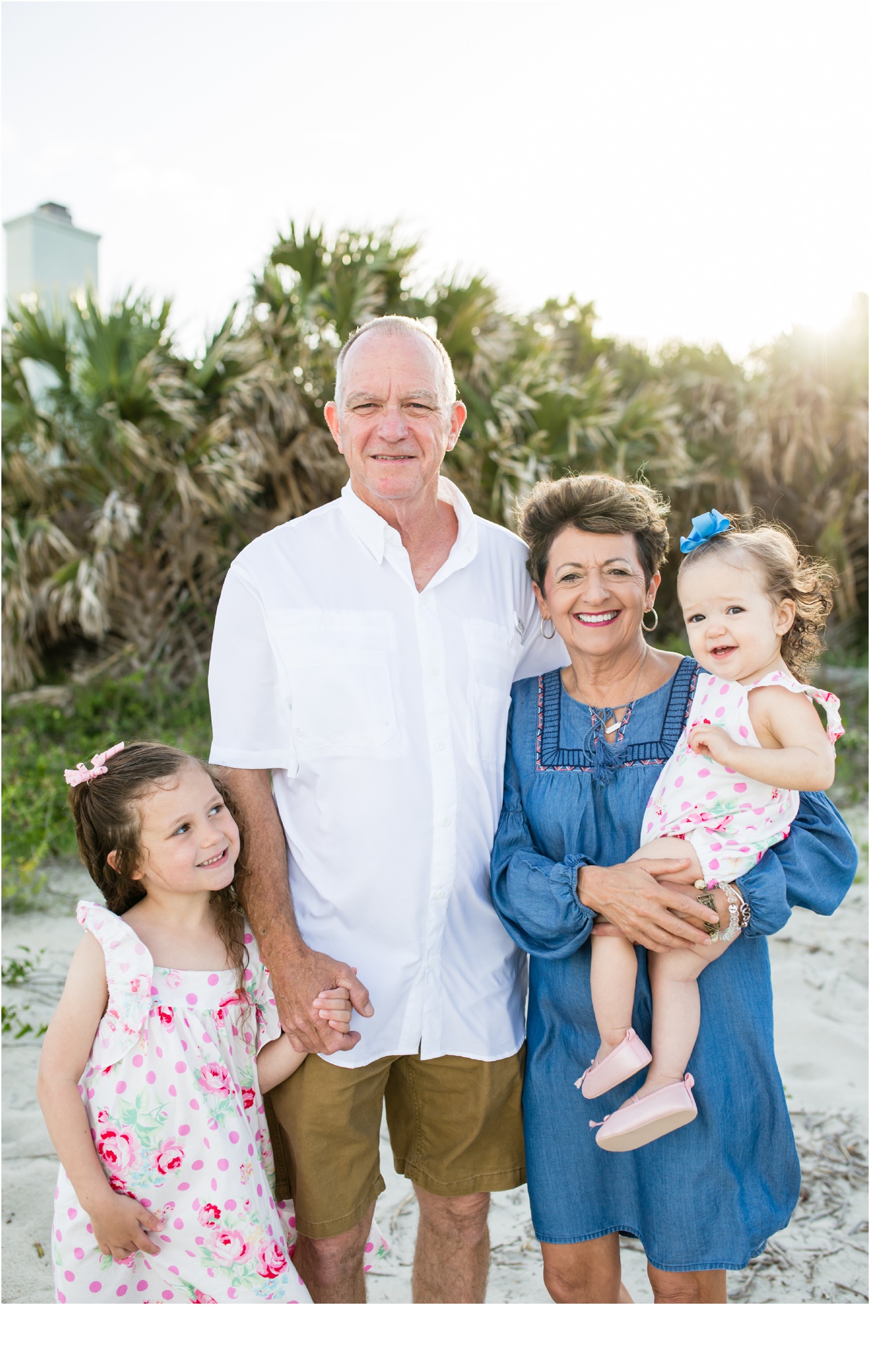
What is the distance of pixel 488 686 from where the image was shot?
229 centimetres

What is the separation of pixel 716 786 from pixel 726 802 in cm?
4

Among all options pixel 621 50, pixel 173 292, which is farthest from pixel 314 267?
pixel 621 50

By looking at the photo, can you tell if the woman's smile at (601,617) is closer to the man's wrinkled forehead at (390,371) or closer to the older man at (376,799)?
the older man at (376,799)

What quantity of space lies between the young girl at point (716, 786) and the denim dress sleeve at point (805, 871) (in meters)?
0.04

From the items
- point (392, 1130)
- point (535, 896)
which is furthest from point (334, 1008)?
point (392, 1130)

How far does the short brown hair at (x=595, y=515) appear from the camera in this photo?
7.24ft

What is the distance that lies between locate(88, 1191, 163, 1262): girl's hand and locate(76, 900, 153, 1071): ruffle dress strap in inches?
10.5

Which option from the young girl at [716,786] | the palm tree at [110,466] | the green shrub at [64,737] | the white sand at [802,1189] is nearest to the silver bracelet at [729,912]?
the young girl at [716,786]

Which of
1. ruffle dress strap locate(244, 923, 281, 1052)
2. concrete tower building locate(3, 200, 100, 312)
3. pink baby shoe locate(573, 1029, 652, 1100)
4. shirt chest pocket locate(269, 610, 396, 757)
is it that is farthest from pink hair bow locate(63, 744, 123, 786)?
concrete tower building locate(3, 200, 100, 312)

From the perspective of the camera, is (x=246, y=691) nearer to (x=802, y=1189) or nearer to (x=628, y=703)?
(x=628, y=703)

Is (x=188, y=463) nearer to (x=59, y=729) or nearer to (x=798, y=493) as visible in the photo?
(x=59, y=729)

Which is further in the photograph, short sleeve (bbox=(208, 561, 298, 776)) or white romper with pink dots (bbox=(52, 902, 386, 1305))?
short sleeve (bbox=(208, 561, 298, 776))

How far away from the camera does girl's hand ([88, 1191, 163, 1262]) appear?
1.88m

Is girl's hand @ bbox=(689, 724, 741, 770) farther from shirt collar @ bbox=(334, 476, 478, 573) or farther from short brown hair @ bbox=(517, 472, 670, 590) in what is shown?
shirt collar @ bbox=(334, 476, 478, 573)
